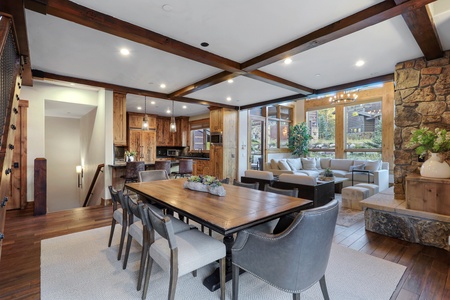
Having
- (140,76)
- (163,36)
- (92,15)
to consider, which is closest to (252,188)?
(163,36)

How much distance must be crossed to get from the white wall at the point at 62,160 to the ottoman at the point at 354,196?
27.4 ft

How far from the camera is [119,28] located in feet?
7.91

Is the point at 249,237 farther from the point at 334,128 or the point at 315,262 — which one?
the point at 334,128

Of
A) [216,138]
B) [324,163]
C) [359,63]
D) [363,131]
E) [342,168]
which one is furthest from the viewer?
[324,163]

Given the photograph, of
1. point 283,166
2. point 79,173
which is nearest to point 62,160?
point 79,173

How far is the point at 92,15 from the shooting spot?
87.9 inches

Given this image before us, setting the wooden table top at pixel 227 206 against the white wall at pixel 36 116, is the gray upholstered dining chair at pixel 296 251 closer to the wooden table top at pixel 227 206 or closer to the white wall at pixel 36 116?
the wooden table top at pixel 227 206

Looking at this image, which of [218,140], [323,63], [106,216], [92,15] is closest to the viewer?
[92,15]

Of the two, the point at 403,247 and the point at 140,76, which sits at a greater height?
the point at 140,76

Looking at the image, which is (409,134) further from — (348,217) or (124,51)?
(124,51)

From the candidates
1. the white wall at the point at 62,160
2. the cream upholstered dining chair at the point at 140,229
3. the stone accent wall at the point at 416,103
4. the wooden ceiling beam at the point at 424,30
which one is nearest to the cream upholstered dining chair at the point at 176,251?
the cream upholstered dining chair at the point at 140,229

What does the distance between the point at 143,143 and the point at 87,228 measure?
4848 millimetres

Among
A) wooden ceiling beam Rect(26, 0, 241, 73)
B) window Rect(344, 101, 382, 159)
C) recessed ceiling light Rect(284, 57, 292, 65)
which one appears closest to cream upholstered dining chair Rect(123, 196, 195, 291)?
wooden ceiling beam Rect(26, 0, 241, 73)

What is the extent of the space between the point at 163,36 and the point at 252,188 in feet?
7.46
